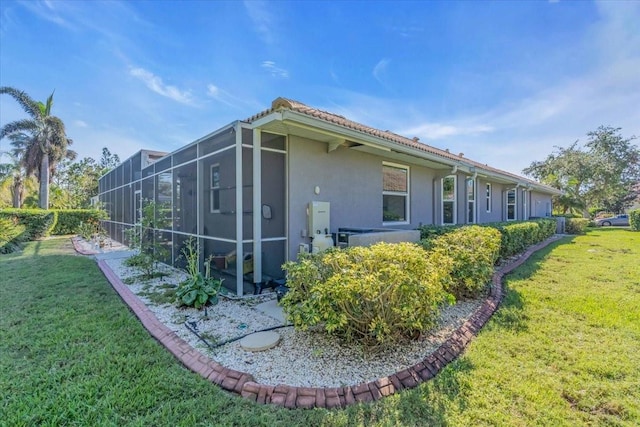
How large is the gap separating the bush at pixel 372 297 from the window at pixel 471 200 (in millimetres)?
11016

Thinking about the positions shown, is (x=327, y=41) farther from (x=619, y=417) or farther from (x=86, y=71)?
(x=619, y=417)

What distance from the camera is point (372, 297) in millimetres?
3510

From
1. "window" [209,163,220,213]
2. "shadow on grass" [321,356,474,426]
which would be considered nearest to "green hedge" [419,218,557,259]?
"shadow on grass" [321,356,474,426]

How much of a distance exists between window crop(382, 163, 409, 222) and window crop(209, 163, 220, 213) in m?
5.05

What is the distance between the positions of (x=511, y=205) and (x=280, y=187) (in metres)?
17.4

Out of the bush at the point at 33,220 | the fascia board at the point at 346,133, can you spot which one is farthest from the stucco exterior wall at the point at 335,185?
the bush at the point at 33,220

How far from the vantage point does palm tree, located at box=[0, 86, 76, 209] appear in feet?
71.2

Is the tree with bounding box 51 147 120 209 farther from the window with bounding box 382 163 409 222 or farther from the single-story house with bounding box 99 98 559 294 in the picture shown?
the window with bounding box 382 163 409 222

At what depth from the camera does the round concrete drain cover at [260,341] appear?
3.82 metres

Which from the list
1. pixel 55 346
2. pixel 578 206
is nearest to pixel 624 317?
pixel 55 346

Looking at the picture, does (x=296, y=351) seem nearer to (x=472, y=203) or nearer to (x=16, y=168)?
(x=472, y=203)

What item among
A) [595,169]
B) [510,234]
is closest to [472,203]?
[510,234]

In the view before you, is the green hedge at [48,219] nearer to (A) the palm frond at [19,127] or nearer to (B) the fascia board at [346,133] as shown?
(A) the palm frond at [19,127]

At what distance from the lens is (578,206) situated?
3088 cm
